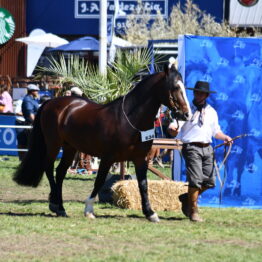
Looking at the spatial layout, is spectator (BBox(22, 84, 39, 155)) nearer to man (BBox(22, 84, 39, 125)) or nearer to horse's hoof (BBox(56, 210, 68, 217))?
man (BBox(22, 84, 39, 125))

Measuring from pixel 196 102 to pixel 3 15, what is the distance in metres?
23.7

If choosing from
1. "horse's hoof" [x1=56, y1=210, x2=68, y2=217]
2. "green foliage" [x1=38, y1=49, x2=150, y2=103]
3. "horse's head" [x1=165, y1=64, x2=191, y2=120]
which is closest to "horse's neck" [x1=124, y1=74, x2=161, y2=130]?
"horse's head" [x1=165, y1=64, x2=191, y2=120]

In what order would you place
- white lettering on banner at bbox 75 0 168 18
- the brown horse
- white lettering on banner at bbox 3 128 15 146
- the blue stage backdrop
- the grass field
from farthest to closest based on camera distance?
white lettering on banner at bbox 75 0 168 18 → white lettering on banner at bbox 3 128 15 146 → the blue stage backdrop → the brown horse → the grass field

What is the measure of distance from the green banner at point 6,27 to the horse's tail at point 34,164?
22.2 m

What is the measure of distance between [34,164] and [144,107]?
6.76 feet

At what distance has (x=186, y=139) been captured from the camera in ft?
33.4

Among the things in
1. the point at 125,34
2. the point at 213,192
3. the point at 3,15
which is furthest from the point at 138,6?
the point at 213,192

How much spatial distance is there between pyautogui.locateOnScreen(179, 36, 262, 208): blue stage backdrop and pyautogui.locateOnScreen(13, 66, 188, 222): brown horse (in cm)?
206

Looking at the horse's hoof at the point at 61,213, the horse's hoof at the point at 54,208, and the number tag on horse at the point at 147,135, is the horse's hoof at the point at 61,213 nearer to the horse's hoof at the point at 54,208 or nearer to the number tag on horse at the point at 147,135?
the horse's hoof at the point at 54,208

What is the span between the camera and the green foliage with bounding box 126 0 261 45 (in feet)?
98.4

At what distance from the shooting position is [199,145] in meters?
10.2

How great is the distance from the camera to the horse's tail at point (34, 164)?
11180 mm

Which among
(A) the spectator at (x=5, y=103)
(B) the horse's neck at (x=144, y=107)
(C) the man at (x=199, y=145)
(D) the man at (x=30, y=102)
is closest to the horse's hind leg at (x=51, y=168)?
(B) the horse's neck at (x=144, y=107)

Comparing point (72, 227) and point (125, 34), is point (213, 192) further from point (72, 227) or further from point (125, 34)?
point (125, 34)
